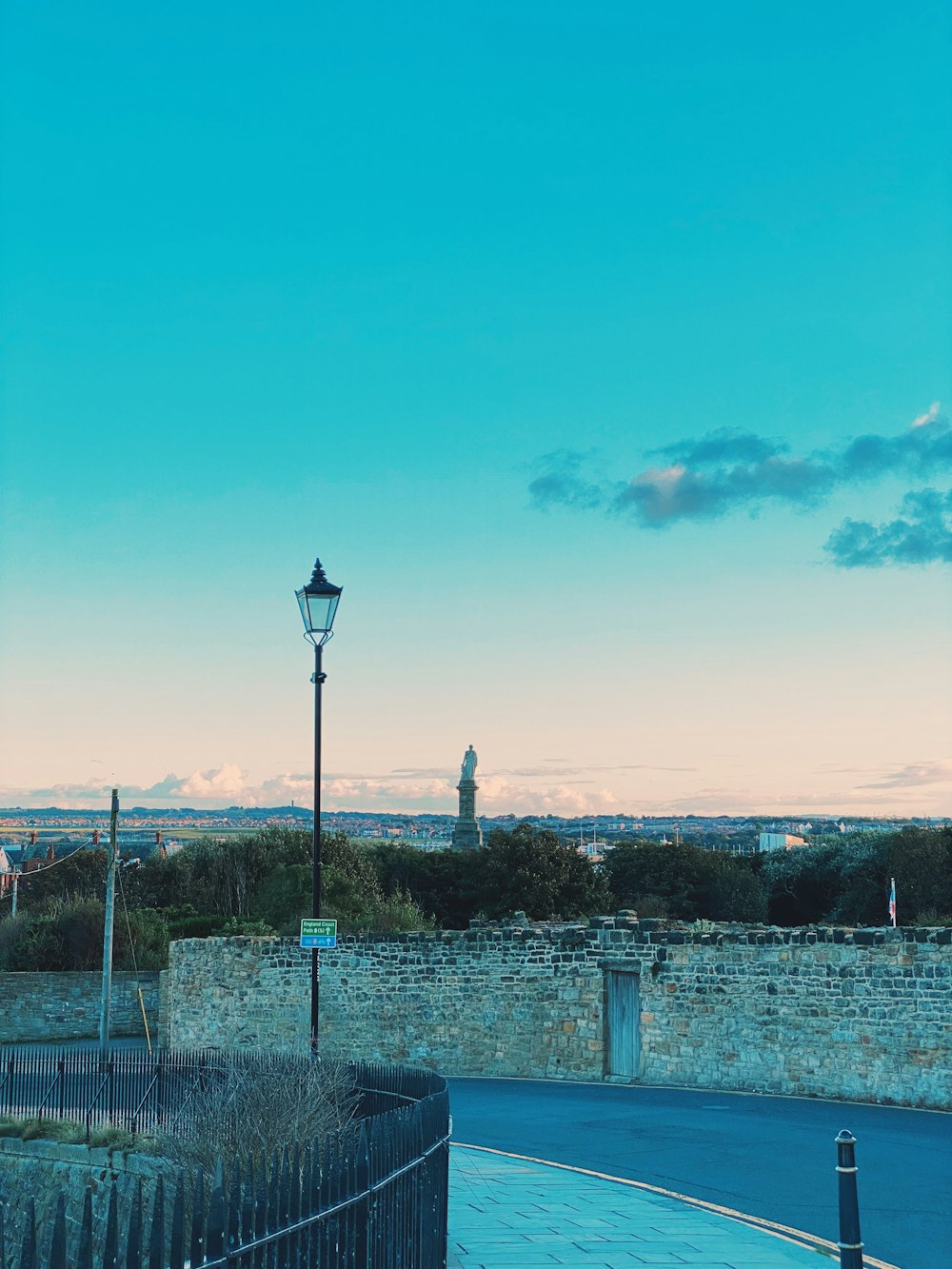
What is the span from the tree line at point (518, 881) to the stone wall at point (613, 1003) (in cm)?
1728

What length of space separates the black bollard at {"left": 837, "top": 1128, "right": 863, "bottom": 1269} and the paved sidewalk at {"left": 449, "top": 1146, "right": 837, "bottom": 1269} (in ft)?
7.04

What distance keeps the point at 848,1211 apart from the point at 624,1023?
15.2 m

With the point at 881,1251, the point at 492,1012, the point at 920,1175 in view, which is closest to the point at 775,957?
the point at 492,1012

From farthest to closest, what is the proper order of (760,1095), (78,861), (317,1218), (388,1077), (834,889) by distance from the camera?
1. (78,861)
2. (834,889)
3. (760,1095)
4. (388,1077)
5. (317,1218)

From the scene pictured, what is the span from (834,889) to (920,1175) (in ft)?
169

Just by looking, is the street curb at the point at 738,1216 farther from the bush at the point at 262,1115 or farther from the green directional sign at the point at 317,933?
the green directional sign at the point at 317,933

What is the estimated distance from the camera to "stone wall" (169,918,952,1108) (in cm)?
1809

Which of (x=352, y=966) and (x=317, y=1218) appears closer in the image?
(x=317, y=1218)

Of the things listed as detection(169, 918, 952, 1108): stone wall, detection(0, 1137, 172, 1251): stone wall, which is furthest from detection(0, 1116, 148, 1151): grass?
detection(169, 918, 952, 1108): stone wall

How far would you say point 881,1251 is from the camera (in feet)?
30.1

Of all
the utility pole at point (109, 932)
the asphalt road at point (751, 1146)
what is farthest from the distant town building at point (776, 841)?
the asphalt road at point (751, 1146)

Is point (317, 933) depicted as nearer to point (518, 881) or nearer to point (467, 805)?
point (518, 881)

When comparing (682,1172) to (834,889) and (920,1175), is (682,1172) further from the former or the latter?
(834,889)

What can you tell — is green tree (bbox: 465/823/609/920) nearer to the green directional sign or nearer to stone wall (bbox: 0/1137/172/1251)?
stone wall (bbox: 0/1137/172/1251)
